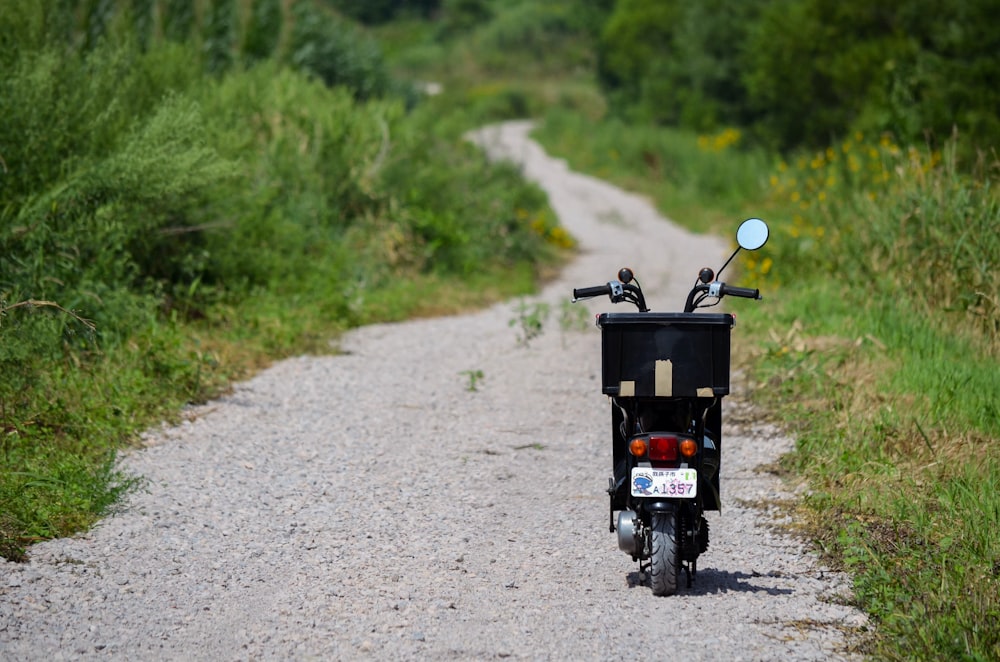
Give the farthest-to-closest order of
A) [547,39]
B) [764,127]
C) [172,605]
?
[547,39] < [764,127] < [172,605]

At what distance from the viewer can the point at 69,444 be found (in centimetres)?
685

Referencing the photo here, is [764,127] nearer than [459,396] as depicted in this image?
No

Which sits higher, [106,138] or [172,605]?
[106,138]

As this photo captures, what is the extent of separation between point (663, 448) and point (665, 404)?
231mm

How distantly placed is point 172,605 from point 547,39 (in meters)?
60.9

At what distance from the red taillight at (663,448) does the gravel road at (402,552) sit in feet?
2.06

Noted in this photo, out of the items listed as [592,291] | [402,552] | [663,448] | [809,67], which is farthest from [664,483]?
[809,67]

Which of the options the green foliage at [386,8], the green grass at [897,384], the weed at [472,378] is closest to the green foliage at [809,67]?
the green grass at [897,384]

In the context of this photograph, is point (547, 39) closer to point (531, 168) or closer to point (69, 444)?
point (531, 168)

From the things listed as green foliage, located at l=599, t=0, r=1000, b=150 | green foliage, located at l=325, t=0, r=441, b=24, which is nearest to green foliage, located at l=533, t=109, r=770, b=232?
green foliage, located at l=599, t=0, r=1000, b=150

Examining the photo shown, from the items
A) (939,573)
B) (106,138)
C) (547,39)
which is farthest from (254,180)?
(547,39)

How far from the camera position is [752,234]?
4918 mm

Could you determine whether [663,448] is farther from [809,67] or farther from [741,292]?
[809,67]

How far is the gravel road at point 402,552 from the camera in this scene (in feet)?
14.7
